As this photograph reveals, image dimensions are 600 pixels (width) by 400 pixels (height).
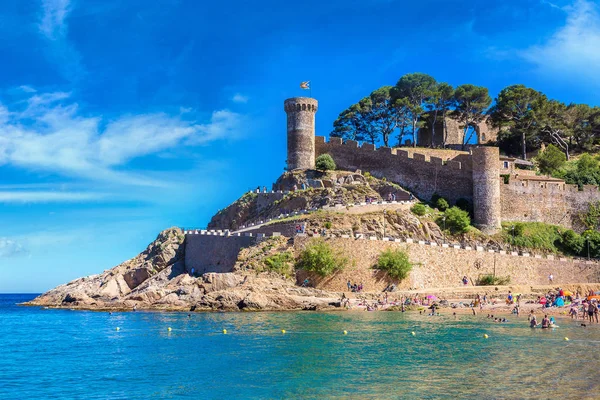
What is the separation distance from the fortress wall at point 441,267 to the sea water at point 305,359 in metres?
4.54

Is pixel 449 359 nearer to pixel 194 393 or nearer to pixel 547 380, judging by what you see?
pixel 547 380

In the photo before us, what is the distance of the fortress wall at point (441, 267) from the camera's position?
38.9 m

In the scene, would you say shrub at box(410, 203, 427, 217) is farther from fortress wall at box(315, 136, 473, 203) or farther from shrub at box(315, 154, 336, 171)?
shrub at box(315, 154, 336, 171)

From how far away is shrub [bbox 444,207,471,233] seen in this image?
45.5 m

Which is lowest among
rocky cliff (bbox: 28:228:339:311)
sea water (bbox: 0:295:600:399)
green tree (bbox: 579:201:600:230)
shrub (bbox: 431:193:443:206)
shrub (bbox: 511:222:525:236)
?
sea water (bbox: 0:295:600:399)

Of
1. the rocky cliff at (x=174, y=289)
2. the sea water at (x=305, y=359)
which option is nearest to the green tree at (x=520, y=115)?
the sea water at (x=305, y=359)

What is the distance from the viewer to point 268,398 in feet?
57.9

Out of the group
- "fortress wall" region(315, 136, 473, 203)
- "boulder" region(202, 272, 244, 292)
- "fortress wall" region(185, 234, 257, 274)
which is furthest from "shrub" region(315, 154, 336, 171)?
"boulder" region(202, 272, 244, 292)

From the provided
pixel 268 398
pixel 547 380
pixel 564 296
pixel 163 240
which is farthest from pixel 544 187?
pixel 268 398

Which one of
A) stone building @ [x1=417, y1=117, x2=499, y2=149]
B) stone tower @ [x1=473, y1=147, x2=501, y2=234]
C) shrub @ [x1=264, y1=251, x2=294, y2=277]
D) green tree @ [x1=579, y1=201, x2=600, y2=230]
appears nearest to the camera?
shrub @ [x1=264, y1=251, x2=294, y2=277]

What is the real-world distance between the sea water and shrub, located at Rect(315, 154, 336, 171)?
20.1 metres

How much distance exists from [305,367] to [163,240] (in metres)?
32.7

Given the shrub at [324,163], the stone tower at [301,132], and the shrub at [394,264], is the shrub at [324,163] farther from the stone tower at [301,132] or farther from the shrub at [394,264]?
the shrub at [394,264]

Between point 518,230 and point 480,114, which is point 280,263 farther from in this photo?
point 480,114
